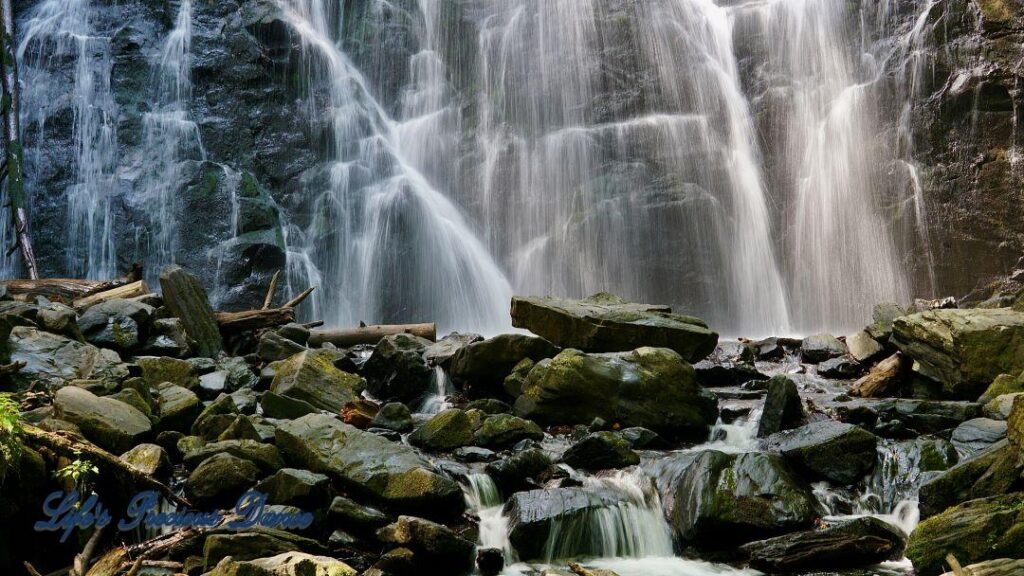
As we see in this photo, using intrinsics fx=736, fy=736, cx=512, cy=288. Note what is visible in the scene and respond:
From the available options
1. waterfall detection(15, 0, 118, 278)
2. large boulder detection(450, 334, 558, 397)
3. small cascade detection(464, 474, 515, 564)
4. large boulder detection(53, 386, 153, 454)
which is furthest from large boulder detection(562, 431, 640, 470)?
waterfall detection(15, 0, 118, 278)

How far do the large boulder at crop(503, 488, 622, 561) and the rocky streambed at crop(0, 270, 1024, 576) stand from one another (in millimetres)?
18

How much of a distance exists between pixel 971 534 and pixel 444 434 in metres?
4.75

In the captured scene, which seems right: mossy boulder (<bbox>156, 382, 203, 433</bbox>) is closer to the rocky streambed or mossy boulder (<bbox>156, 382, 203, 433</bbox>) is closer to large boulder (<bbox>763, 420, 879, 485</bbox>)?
the rocky streambed

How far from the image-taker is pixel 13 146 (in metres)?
18.3

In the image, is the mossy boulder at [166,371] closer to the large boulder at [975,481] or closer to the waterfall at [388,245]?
the large boulder at [975,481]

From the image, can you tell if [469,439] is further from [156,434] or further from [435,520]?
[156,434]

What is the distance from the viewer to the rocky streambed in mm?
5363

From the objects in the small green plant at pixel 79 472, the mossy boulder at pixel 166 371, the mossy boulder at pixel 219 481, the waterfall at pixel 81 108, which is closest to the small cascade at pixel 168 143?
the waterfall at pixel 81 108

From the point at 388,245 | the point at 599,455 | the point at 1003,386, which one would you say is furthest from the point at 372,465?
the point at 388,245

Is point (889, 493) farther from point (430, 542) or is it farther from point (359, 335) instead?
point (359, 335)

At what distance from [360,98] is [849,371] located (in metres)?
15.6

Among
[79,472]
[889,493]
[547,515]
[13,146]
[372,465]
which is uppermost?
[13,146]

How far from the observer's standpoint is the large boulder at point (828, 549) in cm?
566

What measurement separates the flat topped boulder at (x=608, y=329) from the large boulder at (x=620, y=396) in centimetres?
123
